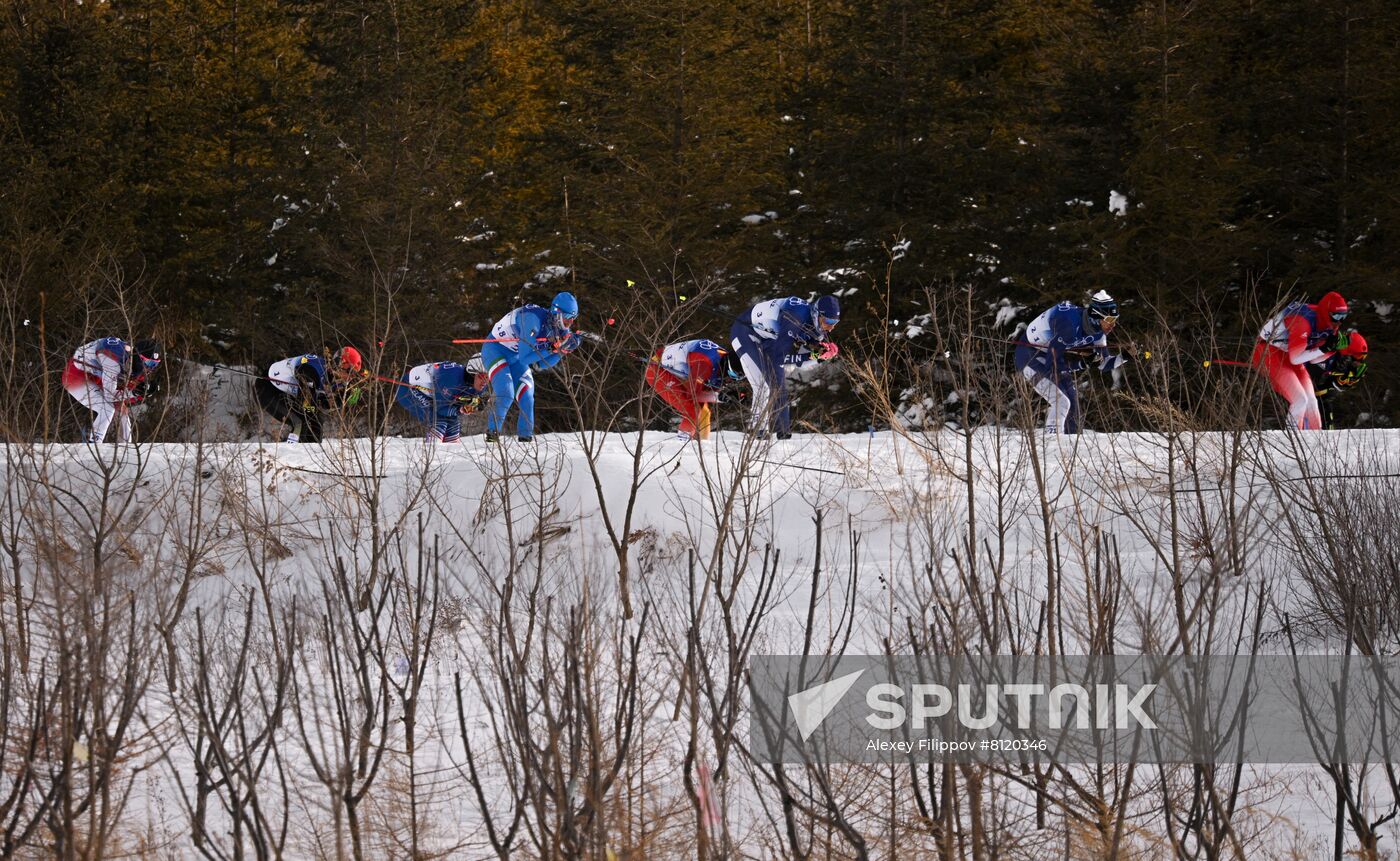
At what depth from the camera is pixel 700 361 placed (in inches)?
529

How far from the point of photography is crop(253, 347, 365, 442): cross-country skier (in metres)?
14.0

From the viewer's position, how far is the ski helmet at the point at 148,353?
14070 mm

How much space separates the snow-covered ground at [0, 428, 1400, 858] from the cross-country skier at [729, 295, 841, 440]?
94cm

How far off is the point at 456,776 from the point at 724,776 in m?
2.84

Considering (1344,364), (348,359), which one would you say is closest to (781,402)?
(348,359)

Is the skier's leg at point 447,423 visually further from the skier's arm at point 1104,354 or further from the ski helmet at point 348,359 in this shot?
the skier's arm at point 1104,354

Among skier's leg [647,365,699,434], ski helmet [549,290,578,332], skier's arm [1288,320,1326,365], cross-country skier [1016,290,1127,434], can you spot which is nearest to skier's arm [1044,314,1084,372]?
cross-country skier [1016,290,1127,434]

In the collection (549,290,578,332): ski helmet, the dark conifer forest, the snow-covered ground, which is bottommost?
the snow-covered ground

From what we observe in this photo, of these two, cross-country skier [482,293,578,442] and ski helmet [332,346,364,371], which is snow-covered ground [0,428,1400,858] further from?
ski helmet [332,346,364,371]

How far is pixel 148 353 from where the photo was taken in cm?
1457

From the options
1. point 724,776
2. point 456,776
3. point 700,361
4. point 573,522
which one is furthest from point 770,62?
point 724,776

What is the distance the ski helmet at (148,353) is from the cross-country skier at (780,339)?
18.1ft

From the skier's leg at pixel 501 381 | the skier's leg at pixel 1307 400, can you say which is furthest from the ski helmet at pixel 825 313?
the skier's leg at pixel 1307 400

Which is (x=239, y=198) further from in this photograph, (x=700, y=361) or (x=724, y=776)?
(x=724, y=776)
